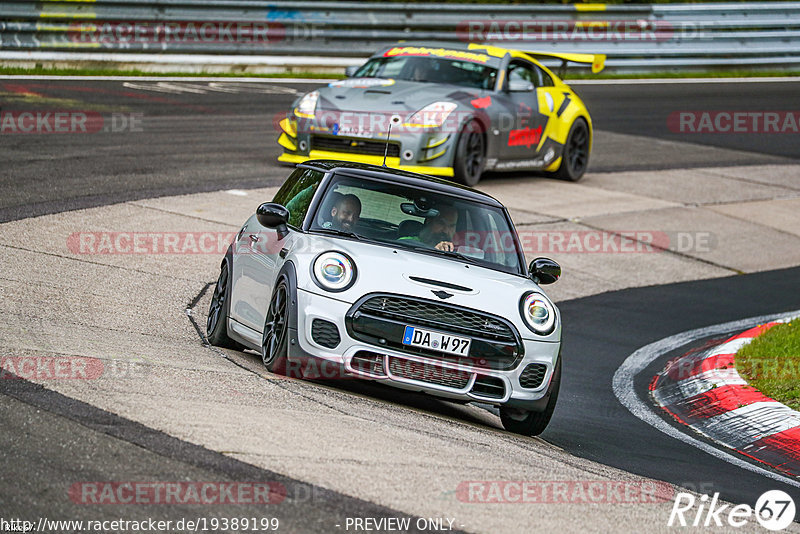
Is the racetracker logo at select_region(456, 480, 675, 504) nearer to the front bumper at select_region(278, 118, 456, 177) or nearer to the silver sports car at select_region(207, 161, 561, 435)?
the silver sports car at select_region(207, 161, 561, 435)

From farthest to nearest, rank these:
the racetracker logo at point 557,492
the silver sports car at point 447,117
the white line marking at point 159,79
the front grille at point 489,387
Result: the white line marking at point 159,79 < the silver sports car at point 447,117 < the front grille at point 489,387 < the racetracker logo at point 557,492

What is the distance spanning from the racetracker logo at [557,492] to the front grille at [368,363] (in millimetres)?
1582

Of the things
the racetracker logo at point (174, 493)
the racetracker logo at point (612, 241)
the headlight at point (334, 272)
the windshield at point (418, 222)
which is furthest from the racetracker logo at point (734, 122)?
the racetracker logo at point (174, 493)

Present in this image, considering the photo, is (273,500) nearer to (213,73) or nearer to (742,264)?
(742,264)

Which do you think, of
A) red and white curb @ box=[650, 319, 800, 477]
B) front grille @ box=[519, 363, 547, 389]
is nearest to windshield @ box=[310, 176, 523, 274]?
front grille @ box=[519, 363, 547, 389]

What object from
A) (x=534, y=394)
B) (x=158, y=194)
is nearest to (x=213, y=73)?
(x=158, y=194)

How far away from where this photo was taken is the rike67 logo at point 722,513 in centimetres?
521

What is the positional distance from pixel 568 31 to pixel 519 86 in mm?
13183

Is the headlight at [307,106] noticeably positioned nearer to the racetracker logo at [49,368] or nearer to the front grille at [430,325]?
the front grille at [430,325]

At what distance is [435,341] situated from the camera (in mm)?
6754

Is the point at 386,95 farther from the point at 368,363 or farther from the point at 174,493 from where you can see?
the point at 174,493

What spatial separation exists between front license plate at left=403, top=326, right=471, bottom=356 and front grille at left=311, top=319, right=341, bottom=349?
1.26 feet

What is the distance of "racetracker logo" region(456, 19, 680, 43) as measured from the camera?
26.5m

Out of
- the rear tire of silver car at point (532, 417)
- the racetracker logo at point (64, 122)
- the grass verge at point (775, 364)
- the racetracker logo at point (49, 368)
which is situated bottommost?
the grass verge at point (775, 364)
